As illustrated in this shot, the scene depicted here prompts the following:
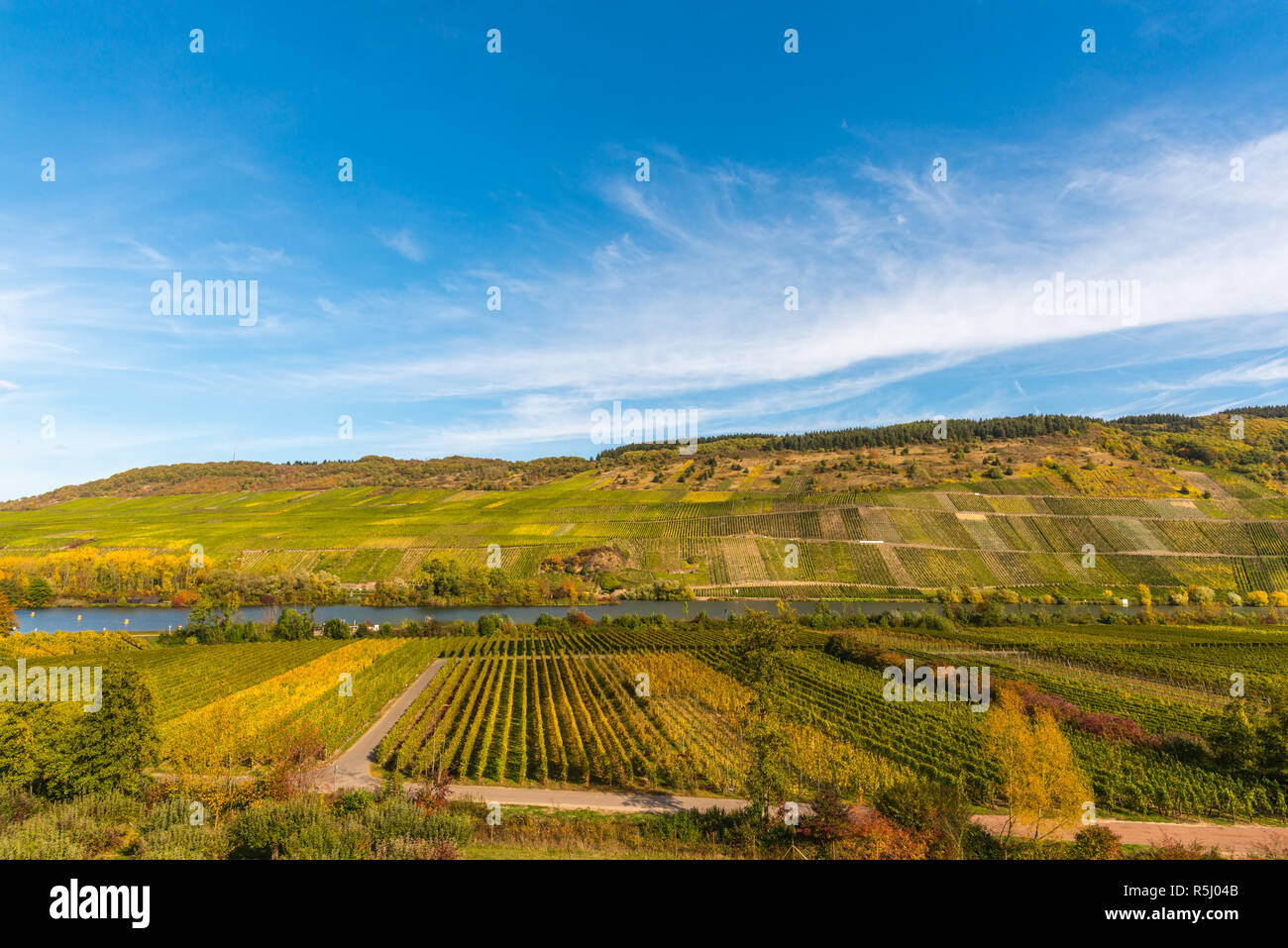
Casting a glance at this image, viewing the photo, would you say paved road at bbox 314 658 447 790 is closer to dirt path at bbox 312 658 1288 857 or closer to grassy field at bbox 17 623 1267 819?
dirt path at bbox 312 658 1288 857

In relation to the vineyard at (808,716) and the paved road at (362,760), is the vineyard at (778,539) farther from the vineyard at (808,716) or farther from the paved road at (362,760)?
the paved road at (362,760)

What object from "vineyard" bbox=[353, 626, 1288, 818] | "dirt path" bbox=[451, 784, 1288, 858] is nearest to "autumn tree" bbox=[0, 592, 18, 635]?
"vineyard" bbox=[353, 626, 1288, 818]

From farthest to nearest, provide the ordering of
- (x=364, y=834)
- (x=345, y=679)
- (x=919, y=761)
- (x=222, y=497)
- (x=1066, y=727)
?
(x=222, y=497)
(x=345, y=679)
(x=1066, y=727)
(x=919, y=761)
(x=364, y=834)

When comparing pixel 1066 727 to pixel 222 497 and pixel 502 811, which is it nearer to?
pixel 502 811

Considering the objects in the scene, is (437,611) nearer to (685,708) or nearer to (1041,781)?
(685,708)

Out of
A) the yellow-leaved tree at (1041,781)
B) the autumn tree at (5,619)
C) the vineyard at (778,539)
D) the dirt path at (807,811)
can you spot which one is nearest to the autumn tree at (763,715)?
the dirt path at (807,811)

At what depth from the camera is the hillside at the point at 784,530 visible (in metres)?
96.2

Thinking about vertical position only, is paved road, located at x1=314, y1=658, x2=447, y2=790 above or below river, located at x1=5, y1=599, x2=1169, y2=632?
above

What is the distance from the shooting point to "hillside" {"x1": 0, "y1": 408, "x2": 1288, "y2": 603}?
316ft

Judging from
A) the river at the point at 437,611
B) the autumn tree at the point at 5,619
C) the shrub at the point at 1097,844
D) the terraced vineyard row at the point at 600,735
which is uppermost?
the shrub at the point at 1097,844

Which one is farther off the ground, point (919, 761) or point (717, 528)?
point (717, 528)

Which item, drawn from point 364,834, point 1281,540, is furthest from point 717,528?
point 364,834

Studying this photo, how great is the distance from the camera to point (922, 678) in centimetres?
4647
